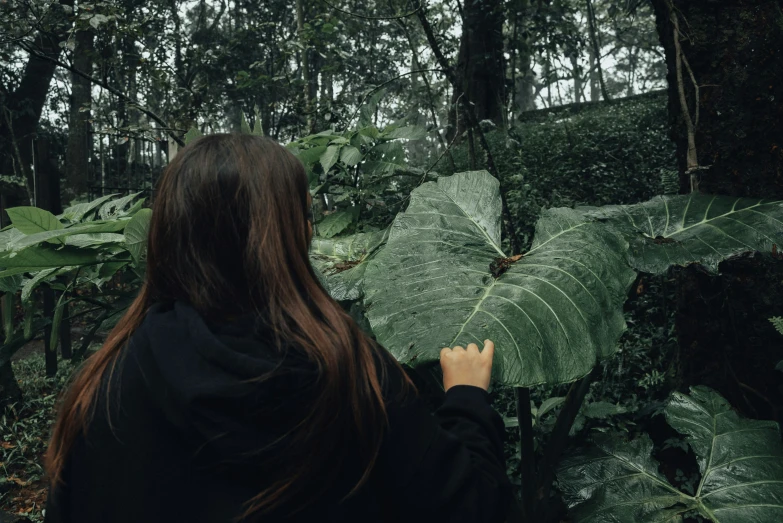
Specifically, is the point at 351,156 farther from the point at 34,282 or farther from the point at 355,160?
the point at 34,282

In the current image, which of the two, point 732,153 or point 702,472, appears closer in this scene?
point 702,472

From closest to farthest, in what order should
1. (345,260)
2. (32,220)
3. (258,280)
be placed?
(258,280) < (32,220) < (345,260)

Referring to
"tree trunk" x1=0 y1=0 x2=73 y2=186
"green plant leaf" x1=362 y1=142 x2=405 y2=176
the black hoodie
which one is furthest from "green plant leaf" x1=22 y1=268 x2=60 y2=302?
"tree trunk" x1=0 y1=0 x2=73 y2=186

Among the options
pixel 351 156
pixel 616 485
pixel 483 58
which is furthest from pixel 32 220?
pixel 483 58

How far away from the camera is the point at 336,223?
3.10 meters

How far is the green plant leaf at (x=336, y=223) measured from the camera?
3.09 m

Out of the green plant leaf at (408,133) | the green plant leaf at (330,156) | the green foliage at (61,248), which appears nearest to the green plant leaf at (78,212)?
the green foliage at (61,248)

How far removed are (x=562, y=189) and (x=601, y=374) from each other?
8.30 feet

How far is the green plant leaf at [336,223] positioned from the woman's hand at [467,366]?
175cm

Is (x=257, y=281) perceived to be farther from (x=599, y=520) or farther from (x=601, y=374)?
(x=601, y=374)

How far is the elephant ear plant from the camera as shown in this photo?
1499 mm

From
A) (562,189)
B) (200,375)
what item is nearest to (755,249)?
(200,375)

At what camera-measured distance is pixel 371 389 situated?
45.6 inches

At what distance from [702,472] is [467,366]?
1.01 m
